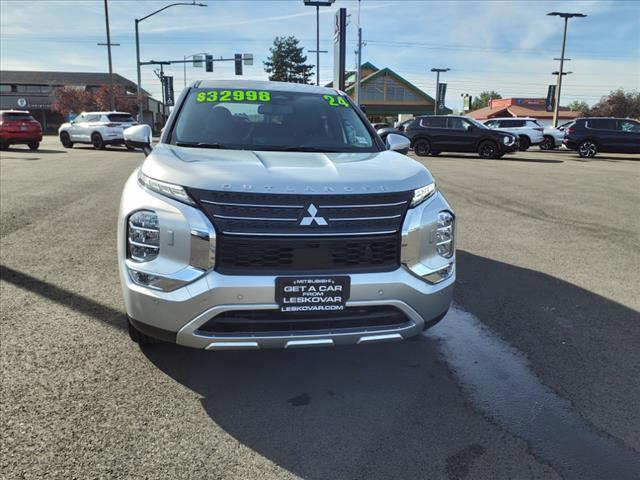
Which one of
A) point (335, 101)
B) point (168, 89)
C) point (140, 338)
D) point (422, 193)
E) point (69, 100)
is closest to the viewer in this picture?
point (422, 193)

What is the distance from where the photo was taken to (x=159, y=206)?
109 inches

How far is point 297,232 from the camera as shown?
2732 millimetres

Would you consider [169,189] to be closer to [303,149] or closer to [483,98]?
[303,149]

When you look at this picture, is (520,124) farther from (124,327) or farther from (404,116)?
(404,116)

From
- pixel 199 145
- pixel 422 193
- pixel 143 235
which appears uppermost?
pixel 199 145

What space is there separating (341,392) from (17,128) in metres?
24.8

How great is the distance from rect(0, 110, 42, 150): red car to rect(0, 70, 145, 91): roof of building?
62289mm

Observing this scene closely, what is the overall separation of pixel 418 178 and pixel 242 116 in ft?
5.80

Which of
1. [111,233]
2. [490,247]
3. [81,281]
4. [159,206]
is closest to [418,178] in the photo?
[159,206]

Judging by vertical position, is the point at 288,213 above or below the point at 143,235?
above

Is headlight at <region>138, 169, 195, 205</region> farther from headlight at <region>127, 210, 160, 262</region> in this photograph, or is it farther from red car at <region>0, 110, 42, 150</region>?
red car at <region>0, 110, 42, 150</region>

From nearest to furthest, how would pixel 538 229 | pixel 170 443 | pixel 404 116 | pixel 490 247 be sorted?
pixel 170 443
pixel 490 247
pixel 538 229
pixel 404 116

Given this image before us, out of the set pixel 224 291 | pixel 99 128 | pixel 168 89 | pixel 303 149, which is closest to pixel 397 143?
pixel 303 149

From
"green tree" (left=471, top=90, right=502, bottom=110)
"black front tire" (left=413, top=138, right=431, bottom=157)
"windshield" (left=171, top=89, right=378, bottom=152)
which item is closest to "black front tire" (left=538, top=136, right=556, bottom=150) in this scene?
"black front tire" (left=413, top=138, right=431, bottom=157)
